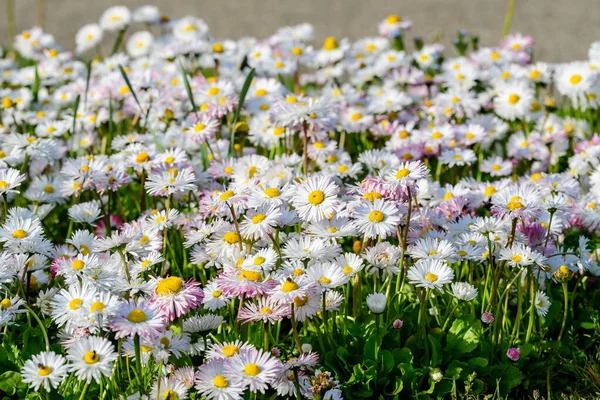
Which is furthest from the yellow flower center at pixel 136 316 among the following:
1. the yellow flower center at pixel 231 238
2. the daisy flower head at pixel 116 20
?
the daisy flower head at pixel 116 20

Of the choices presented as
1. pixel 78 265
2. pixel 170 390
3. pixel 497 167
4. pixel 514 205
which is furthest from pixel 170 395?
pixel 497 167

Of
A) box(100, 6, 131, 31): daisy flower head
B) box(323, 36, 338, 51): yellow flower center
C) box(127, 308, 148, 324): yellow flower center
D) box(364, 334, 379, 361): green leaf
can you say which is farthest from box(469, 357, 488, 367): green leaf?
box(100, 6, 131, 31): daisy flower head

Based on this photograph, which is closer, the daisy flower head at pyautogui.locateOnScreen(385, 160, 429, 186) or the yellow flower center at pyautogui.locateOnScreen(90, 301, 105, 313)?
the yellow flower center at pyautogui.locateOnScreen(90, 301, 105, 313)

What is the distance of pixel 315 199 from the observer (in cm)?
247

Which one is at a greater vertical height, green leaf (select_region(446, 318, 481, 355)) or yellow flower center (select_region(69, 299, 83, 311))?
yellow flower center (select_region(69, 299, 83, 311))

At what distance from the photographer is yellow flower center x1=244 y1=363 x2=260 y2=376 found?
2.02 metres

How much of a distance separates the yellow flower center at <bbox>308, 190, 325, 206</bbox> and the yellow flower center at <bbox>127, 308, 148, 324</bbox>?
67 centimetres

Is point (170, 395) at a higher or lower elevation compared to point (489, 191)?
lower

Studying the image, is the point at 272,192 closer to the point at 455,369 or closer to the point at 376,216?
the point at 376,216

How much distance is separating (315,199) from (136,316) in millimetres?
694

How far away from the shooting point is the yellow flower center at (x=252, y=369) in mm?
2018

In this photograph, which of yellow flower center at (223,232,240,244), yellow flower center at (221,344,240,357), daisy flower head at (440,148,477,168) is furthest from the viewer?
daisy flower head at (440,148,477,168)

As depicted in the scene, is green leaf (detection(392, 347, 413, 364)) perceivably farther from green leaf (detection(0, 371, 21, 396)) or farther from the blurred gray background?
the blurred gray background

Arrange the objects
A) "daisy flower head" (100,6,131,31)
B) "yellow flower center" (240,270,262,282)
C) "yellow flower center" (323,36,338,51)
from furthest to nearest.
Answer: "daisy flower head" (100,6,131,31), "yellow flower center" (323,36,338,51), "yellow flower center" (240,270,262,282)
